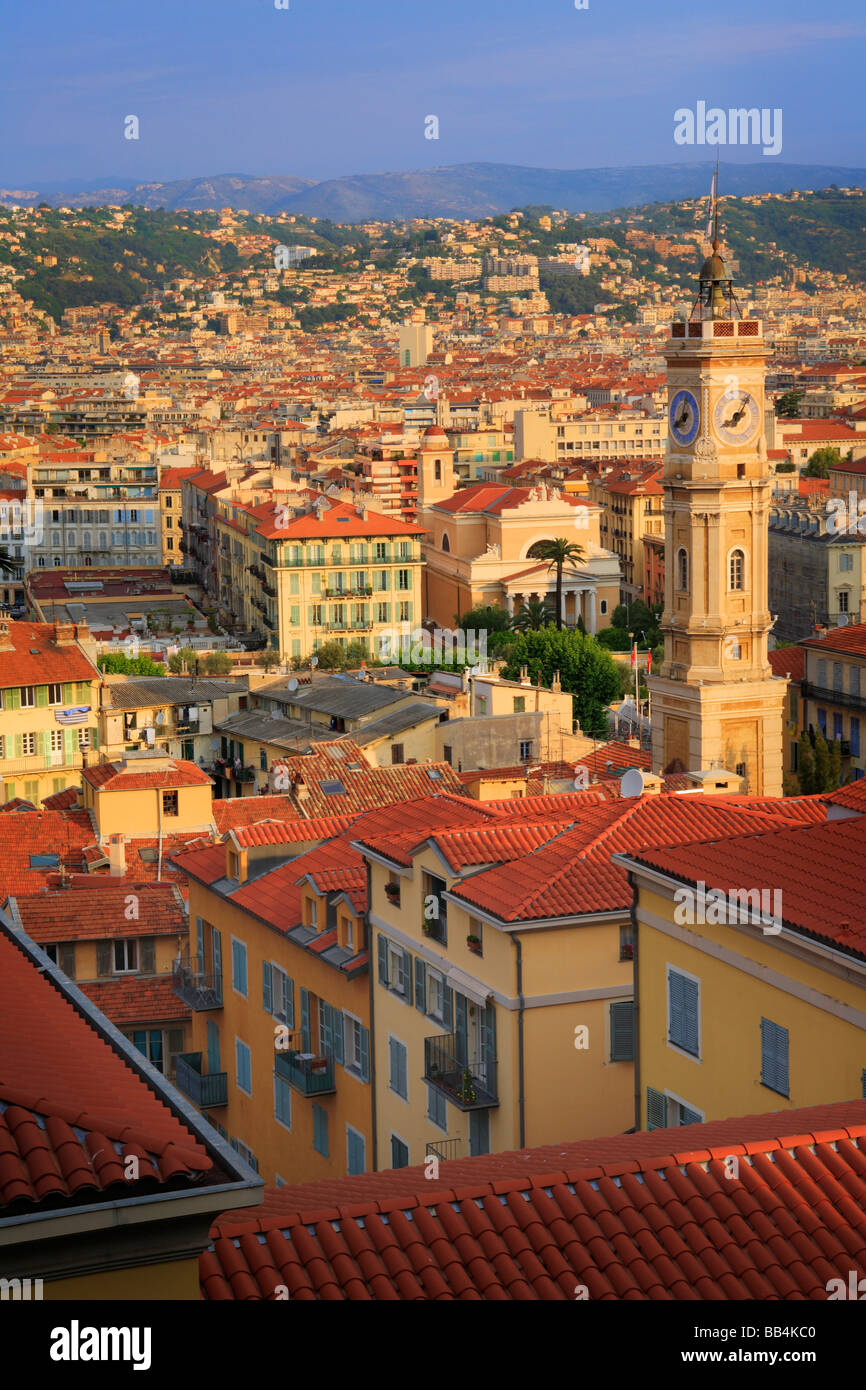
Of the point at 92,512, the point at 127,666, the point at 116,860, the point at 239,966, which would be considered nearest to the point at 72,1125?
the point at 239,966

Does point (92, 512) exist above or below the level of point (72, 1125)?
below

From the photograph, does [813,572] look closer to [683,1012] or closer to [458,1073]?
[458,1073]

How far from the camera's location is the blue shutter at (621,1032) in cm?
1695

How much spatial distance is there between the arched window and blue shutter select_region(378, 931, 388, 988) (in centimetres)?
2878

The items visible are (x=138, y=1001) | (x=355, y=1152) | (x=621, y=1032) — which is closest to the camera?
(x=621, y=1032)

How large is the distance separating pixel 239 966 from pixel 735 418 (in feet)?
88.5

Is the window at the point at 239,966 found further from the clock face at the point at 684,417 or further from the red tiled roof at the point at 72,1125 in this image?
the clock face at the point at 684,417

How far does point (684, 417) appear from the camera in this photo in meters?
46.8

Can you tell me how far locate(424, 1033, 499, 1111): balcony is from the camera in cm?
1686

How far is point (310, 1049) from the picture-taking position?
20.5 metres

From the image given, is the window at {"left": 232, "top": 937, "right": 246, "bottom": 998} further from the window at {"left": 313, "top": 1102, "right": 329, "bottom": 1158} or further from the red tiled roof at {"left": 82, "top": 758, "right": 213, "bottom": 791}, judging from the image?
the red tiled roof at {"left": 82, "top": 758, "right": 213, "bottom": 791}

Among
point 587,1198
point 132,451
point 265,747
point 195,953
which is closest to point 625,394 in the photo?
point 132,451

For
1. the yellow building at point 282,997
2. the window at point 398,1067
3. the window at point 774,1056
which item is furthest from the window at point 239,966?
the window at point 774,1056

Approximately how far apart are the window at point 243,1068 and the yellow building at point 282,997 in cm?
2
